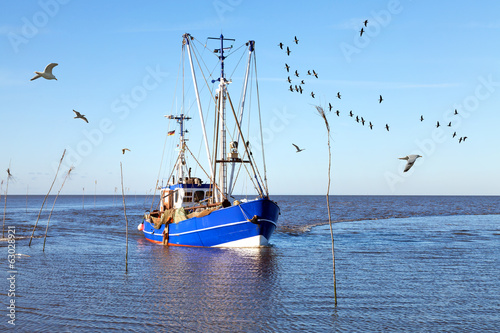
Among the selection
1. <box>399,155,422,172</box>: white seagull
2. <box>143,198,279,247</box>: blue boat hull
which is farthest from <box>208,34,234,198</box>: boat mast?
<box>399,155,422,172</box>: white seagull

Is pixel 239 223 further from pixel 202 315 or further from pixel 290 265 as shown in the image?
pixel 202 315

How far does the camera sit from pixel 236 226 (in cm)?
2930

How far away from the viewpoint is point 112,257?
1107 inches

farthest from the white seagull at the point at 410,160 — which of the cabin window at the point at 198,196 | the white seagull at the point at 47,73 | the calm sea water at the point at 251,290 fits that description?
the cabin window at the point at 198,196

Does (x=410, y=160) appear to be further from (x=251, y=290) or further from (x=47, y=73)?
(x=47, y=73)

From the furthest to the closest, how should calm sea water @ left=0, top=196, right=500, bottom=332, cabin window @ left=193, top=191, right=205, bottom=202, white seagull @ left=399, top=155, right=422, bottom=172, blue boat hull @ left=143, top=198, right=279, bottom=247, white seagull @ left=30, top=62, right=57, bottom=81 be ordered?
cabin window @ left=193, top=191, right=205, bottom=202
blue boat hull @ left=143, top=198, right=279, bottom=247
white seagull @ left=399, top=155, right=422, bottom=172
white seagull @ left=30, top=62, right=57, bottom=81
calm sea water @ left=0, top=196, right=500, bottom=332

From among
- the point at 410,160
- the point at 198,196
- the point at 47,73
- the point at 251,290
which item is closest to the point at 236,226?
the point at 198,196

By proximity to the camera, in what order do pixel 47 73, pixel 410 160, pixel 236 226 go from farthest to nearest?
pixel 236 226 < pixel 410 160 < pixel 47 73

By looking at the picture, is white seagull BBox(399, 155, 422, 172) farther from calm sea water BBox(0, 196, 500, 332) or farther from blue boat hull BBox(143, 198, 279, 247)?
blue boat hull BBox(143, 198, 279, 247)

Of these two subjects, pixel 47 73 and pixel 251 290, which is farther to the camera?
pixel 251 290

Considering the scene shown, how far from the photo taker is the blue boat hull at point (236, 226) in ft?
93.7

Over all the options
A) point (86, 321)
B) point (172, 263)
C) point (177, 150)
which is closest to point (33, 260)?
point (172, 263)

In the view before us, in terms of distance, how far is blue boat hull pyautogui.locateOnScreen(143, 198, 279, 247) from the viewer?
1125 inches

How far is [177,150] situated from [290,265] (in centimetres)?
1987
